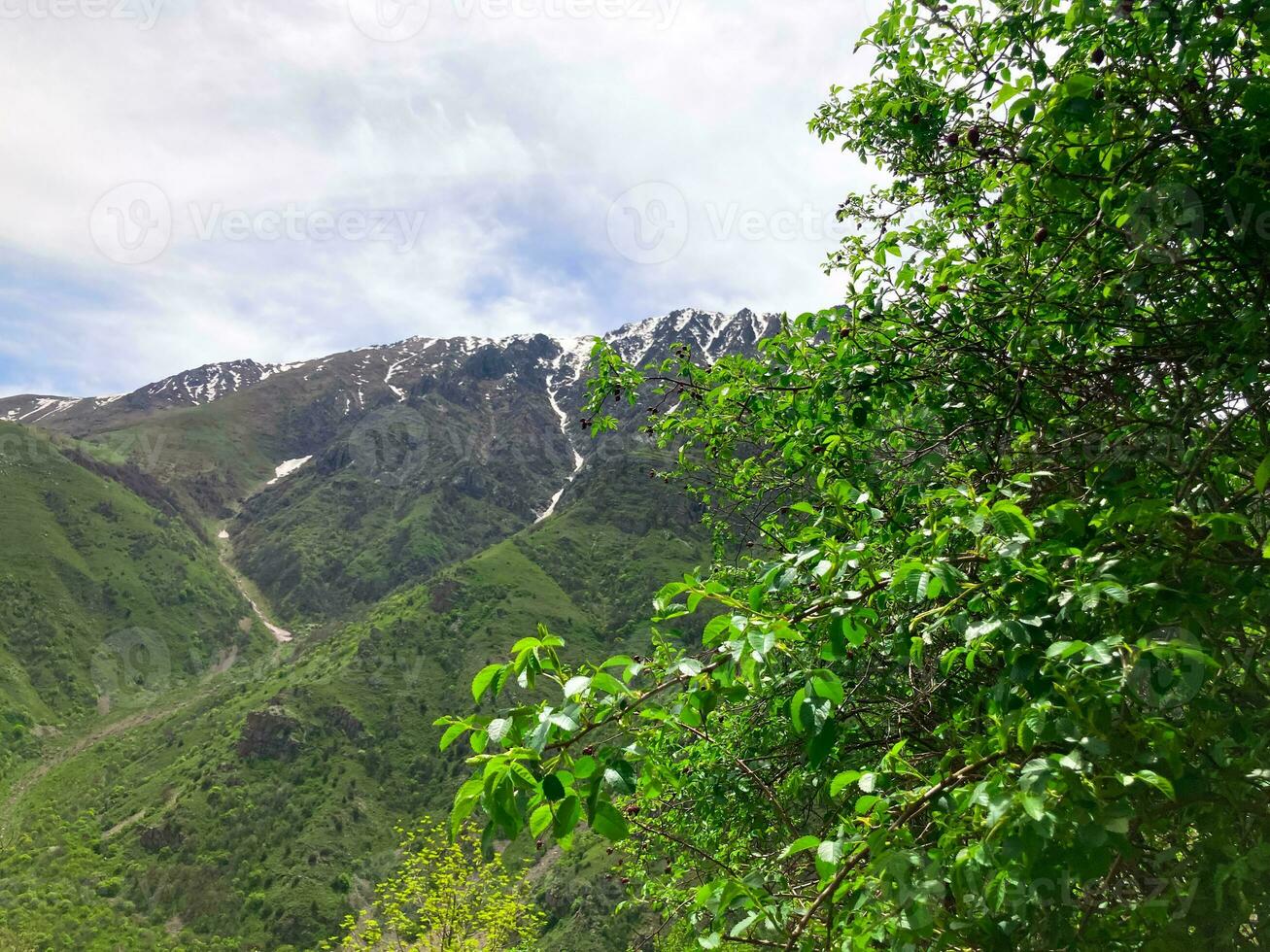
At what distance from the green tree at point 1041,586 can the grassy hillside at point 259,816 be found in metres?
99.8

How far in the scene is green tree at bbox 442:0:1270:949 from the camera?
2629 mm

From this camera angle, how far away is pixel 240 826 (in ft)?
485

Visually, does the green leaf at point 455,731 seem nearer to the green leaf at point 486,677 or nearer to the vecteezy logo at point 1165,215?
the green leaf at point 486,677

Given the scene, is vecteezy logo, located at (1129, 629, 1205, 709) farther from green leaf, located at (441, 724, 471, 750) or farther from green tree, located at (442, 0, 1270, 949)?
green leaf, located at (441, 724, 471, 750)

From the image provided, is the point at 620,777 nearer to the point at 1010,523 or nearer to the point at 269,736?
the point at 1010,523

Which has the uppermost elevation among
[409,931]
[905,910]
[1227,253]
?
[1227,253]

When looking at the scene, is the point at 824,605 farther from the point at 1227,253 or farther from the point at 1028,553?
the point at 1227,253

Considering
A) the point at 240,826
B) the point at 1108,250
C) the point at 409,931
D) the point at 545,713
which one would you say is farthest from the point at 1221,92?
the point at 240,826

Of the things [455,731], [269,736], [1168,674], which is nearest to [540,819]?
[455,731]

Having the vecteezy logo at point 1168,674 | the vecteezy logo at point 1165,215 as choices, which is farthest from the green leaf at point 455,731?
the vecteezy logo at point 1165,215

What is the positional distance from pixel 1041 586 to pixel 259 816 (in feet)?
606

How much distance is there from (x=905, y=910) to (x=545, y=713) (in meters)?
1.58

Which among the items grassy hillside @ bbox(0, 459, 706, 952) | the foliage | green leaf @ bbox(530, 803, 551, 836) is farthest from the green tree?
grassy hillside @ bbox(0, 459, 706, 952)

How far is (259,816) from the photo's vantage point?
15050 cm
